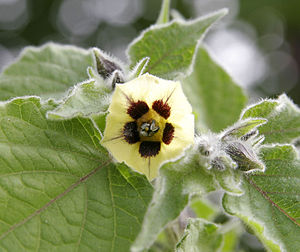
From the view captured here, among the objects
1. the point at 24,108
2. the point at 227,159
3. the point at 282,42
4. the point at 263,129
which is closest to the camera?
the point at 227,159

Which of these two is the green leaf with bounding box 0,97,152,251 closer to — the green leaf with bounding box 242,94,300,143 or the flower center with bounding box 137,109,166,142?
the flower center with bounding box 137,109,166,142

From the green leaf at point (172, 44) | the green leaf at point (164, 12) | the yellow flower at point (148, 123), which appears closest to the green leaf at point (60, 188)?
the yellow flower at point (148, 123)

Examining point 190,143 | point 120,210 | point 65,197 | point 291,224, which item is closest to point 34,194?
point 65,197

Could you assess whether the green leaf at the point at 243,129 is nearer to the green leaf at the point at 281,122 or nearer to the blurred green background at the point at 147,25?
the green leaf at the point at 281,122

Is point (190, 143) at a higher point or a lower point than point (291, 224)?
higher

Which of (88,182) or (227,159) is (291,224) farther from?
(88,182)

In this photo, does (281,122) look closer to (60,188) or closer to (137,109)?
(137,109)
